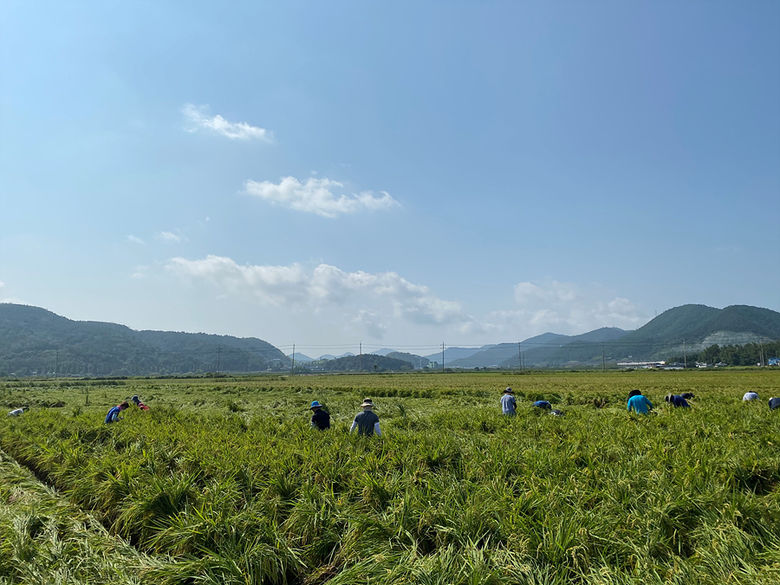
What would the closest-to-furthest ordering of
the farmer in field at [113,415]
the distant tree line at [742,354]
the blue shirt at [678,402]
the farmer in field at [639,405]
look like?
the farmer in field at [639,405] → the farmer in field at [113,415] → the blue shirt at [678,402] → the distant tree line at [742,354]

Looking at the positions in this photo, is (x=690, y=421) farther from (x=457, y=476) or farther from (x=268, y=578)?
(x=268, y=578)

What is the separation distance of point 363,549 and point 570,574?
2064 mm

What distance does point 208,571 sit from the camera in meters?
4.17

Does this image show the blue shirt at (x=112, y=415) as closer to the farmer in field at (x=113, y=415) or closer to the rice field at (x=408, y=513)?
the farmer in field at (x=113, y=415)

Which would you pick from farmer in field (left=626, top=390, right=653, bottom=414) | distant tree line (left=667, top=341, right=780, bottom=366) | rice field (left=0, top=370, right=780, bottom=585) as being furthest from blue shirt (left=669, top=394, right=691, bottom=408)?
distant tree line (left=667, top=341, right=780, bottom=366)

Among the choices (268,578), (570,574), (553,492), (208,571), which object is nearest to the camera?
(570,574)

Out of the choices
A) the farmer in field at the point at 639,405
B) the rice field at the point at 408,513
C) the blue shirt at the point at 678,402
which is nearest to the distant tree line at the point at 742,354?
the blue shirt at the point at 678,402

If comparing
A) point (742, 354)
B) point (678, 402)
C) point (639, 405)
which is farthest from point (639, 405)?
point (742, 354)

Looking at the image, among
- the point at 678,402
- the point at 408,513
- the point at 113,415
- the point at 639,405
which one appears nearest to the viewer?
the point at 408,513

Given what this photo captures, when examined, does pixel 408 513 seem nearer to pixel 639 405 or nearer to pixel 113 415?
pixel 639 405

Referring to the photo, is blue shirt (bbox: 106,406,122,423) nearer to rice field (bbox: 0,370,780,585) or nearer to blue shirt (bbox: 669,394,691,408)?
rice field (bbox: 0,370,780,585)

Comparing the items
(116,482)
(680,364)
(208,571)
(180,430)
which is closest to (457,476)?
(208,571)

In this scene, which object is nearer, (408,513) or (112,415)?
(408,513)

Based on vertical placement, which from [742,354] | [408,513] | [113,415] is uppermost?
[408,513]
